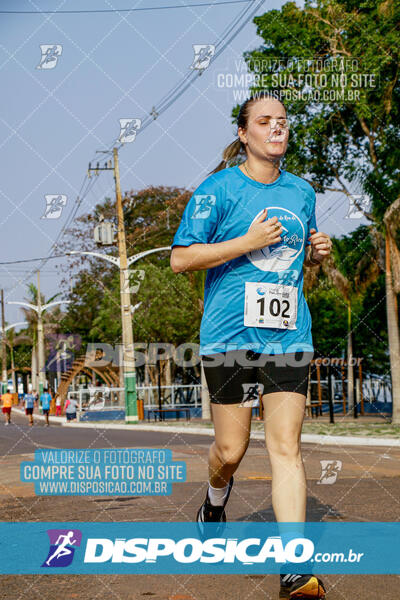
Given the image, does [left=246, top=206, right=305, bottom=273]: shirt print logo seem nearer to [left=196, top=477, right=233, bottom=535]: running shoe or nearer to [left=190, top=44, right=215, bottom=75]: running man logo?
[left=196, top=477, right=233, bottom=535]: running shoe

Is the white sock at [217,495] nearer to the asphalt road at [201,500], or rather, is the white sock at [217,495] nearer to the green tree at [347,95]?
the asphalt road at [201,500]

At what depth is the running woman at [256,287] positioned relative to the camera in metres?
3.83

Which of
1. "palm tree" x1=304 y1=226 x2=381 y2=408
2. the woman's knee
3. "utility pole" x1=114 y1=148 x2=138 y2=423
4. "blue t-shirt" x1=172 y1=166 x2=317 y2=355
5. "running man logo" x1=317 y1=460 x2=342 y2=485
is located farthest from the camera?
"utility pole" x1=114 y1=148 x2=138 y2=423

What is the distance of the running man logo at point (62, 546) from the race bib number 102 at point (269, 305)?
1684 mm

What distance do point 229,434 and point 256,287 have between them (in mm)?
673

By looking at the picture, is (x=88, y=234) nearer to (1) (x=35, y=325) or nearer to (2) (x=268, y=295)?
(1) (x=35, y=325)

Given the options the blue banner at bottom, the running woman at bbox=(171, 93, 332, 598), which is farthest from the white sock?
the running woman at bbox=(171, 93, 332, 598)

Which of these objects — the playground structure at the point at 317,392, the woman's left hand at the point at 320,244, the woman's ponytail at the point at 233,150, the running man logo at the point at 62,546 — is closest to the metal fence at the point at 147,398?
the playground structure at the point at 317,392

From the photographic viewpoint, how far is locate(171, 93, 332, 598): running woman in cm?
383

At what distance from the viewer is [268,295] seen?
12.8ft

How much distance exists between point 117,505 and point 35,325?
6901 centimetres

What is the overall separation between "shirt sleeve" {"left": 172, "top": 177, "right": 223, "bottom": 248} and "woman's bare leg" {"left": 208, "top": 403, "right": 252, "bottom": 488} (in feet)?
2.47

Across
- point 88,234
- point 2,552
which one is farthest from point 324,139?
point 88,234

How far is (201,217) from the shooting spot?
158 inches
